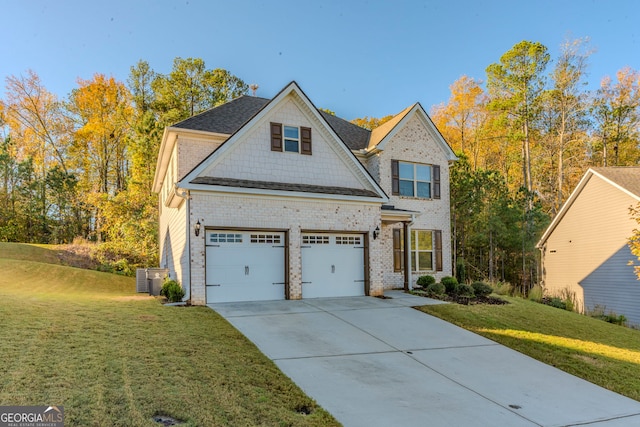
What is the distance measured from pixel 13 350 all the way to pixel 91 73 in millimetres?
35395

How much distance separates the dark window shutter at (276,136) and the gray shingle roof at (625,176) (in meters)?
15.0

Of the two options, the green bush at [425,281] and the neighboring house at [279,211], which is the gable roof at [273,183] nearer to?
the neighboring house at [279,211]

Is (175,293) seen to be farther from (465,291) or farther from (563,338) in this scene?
(563,338)

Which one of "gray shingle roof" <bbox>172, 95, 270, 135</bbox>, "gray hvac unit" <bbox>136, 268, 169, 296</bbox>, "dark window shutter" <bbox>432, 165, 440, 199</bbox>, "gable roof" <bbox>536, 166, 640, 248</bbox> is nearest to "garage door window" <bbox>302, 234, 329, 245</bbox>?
"gray shingle roof" <bbox>172, 95, 270, 135</bbox>

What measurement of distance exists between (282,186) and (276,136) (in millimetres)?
1795

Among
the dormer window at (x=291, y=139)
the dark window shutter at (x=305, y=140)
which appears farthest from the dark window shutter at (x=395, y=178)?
the dormer window at (x=291, y=139)

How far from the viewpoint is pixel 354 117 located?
3909 cm

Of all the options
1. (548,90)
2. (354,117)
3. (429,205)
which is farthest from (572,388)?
(354,117)

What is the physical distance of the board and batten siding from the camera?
1848 centimetres

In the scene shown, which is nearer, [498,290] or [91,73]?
[498,290]

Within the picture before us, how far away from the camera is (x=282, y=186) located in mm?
13766

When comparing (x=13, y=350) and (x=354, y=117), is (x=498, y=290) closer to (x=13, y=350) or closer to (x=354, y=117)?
(x=13, y=350)

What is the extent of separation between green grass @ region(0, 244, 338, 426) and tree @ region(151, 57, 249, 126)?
81.2 ft

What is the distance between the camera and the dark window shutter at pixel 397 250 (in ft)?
57.9
